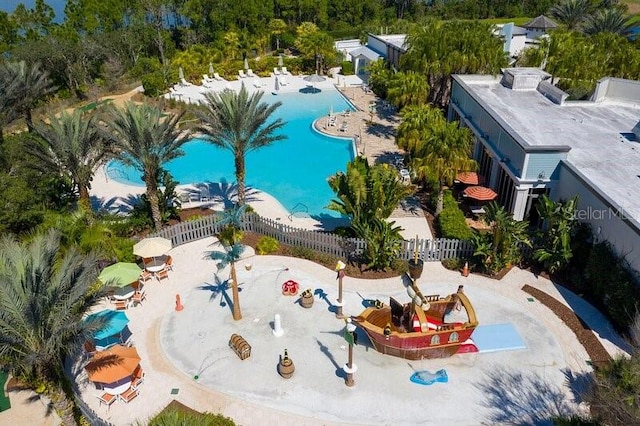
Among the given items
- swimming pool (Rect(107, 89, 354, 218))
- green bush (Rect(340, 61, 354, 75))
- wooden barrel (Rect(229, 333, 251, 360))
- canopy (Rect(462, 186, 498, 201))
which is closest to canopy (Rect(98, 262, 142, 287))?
wooden barrel (Rect(229, 333, 251, 360))

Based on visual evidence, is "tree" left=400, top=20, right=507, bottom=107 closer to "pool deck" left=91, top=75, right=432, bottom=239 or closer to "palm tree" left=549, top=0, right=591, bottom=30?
"pool deck" left=91, top=75, right=432, bottom=239

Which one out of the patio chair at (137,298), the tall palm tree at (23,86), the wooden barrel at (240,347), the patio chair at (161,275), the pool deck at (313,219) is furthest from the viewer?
the tall palm tree at (23,86)

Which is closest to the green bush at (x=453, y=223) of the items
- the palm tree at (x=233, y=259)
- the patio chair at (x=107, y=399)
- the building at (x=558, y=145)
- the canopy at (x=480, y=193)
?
the canopy at (x=480, y=193)

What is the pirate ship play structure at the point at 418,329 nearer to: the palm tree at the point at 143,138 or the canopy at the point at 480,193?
the canopy at the point at 480,193

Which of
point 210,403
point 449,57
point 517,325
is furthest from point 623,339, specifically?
point 449,57

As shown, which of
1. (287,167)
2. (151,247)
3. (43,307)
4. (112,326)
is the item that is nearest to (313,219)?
(287,167)

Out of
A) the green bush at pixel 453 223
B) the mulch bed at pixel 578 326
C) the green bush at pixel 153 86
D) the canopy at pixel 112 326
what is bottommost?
the mulch bed at pixel 578 326

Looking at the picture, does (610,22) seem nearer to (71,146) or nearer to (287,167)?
(287,167)
